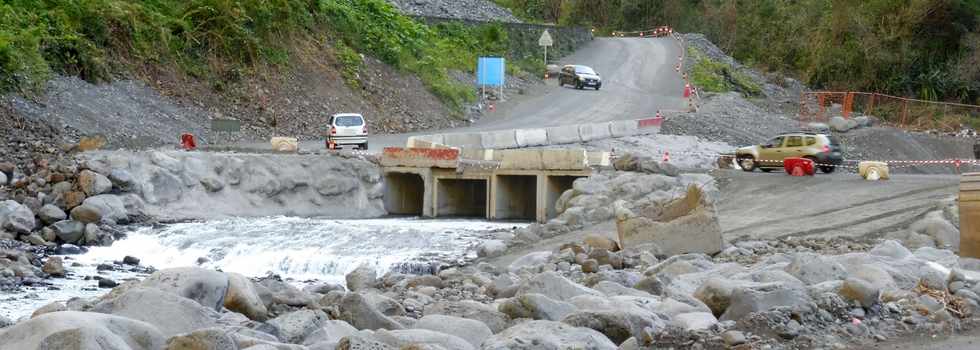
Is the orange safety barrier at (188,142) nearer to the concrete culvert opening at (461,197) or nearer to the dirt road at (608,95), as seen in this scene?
the dirt road at (608,95)

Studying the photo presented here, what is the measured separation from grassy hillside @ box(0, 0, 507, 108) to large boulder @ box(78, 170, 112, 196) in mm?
6836

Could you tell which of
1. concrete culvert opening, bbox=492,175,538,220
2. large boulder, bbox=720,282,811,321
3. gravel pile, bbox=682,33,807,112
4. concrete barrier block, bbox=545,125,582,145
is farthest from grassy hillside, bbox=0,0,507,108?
large boulder, bbox=720,282,811,321

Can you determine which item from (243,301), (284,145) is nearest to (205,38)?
(284,145)

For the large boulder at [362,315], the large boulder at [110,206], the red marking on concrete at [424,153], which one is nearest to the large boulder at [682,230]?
the large boulder at [362,315]

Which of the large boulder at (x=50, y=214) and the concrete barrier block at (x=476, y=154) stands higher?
the concrete barrier block at (x=476, y=154)

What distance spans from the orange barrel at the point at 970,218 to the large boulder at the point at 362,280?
9.49 meters

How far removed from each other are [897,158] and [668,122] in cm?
916

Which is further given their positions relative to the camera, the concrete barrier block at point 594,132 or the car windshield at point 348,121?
the concrete barrier block at point 594,132

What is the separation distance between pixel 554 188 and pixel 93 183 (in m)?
13.1

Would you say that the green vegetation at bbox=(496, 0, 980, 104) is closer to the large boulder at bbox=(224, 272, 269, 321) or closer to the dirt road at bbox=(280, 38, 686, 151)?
the dirt road at bbox=(280, 38, 686, 151)

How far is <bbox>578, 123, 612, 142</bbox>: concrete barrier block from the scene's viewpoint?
1753 inches

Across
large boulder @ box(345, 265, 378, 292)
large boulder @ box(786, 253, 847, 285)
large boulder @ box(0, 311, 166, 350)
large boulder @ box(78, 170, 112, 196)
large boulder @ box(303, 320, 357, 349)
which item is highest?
large boulder @ box(0, 311, 166, 350)

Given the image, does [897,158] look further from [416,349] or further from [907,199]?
[416,349]

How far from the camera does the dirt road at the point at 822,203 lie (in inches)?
1038
